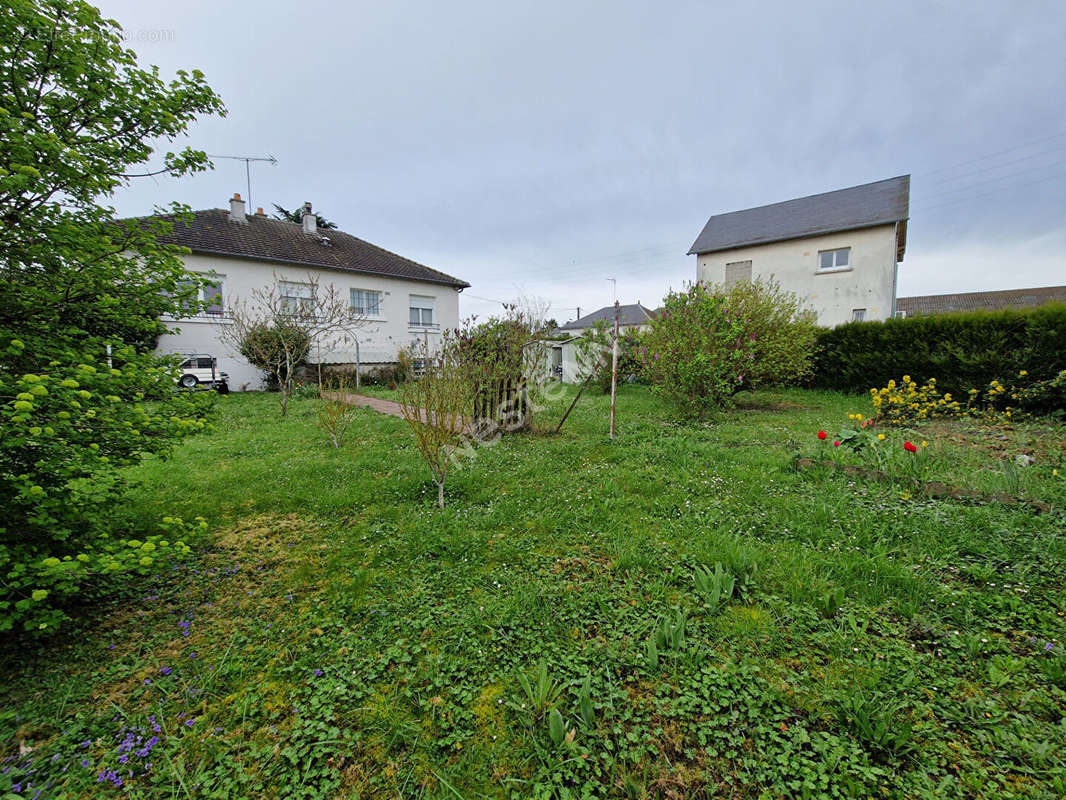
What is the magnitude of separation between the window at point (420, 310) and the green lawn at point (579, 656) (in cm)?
1495

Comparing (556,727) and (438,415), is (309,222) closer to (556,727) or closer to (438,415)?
(438,415)

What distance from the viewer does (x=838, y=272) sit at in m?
16.0

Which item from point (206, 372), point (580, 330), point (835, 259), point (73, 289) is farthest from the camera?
point (580, 330)

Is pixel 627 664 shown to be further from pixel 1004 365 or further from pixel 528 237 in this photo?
pixel 528 237

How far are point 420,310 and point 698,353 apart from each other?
1383 centimetres

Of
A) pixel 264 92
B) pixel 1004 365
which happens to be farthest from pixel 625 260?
pixel 264 92

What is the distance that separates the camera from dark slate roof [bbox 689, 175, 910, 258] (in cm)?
1541

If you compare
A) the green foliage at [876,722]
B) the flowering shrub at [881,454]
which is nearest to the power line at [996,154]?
the flowering shrub at [881,454]

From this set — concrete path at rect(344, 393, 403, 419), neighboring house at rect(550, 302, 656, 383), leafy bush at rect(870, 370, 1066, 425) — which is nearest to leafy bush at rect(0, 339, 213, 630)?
neighboring house at rect(550, 302, 656, 383)

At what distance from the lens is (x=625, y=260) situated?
27906mm

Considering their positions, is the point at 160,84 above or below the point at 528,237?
below

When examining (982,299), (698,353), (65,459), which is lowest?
(65,459)

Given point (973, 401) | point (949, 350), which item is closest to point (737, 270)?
point (949, 350)

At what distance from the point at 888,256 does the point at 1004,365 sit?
880cm
